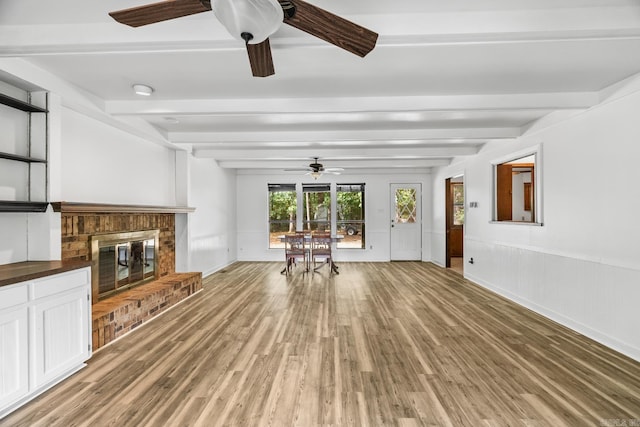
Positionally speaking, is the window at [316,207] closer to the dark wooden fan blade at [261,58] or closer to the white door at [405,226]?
the white door at [405,226]

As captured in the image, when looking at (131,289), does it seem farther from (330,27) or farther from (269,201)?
(269,201)

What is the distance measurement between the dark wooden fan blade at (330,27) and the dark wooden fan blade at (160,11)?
14.7 inches

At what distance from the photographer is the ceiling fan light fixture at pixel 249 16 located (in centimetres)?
127

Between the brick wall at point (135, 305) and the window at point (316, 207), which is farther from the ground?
the window at point (316, 207)

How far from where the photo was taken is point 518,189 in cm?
703

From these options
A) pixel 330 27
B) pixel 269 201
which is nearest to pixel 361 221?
pixel 269 201

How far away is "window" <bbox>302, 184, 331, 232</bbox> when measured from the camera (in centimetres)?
840

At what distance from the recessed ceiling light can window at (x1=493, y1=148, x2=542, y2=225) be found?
4496 mm

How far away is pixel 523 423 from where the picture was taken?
1.95m

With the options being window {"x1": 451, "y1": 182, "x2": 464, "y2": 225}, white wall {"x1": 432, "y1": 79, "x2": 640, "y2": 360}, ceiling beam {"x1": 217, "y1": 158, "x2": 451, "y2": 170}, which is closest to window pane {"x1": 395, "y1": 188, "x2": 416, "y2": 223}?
ceiling beam {"x1": 217, "y1": 158, "x2": 451, "y2": 170}

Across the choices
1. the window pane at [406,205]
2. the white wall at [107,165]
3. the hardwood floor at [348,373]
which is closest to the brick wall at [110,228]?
the white wall at [107,165]

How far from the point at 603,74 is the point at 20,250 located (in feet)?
16.9

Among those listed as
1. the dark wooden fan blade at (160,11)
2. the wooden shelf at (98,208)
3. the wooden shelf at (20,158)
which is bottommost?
the wooden shelf at (98,208)

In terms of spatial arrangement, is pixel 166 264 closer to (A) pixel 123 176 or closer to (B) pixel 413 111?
(A) pixel 123 176
